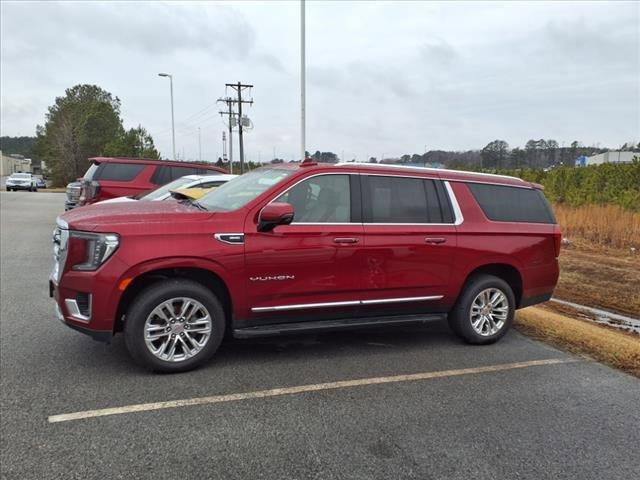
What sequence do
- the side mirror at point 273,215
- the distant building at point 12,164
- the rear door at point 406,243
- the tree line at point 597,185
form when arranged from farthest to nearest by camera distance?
1. the distant building at point 12,164
2. the tree line at point 597,185
3. the rear door at point 406,243
4. the side mirror at point 273,215

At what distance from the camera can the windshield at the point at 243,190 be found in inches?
185

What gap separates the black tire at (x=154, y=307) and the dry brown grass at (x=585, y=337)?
3.60 m

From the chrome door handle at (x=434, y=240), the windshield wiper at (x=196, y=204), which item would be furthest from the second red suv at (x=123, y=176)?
the chrome door handle at (x=434, y=240)

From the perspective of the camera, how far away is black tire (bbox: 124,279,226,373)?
4145 mm

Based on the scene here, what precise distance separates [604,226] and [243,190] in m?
10.9

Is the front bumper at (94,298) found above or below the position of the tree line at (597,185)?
below

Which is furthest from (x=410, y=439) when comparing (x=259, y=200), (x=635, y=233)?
(x=635, y=233)

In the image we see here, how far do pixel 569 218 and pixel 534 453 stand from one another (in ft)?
40.2

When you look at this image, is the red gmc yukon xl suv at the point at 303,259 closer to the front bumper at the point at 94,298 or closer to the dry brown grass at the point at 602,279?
the front bumper at the point at 94,298

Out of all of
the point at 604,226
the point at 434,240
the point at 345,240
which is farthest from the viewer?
the point at 604,226

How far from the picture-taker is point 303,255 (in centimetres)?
453

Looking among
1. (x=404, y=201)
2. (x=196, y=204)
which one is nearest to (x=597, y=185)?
(x=404, y=201)

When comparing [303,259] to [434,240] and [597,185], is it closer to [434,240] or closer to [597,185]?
[434,240]

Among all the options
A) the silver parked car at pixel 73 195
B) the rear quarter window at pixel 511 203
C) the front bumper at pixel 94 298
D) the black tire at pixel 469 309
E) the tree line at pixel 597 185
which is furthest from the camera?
the tree line at pixel 597 185
